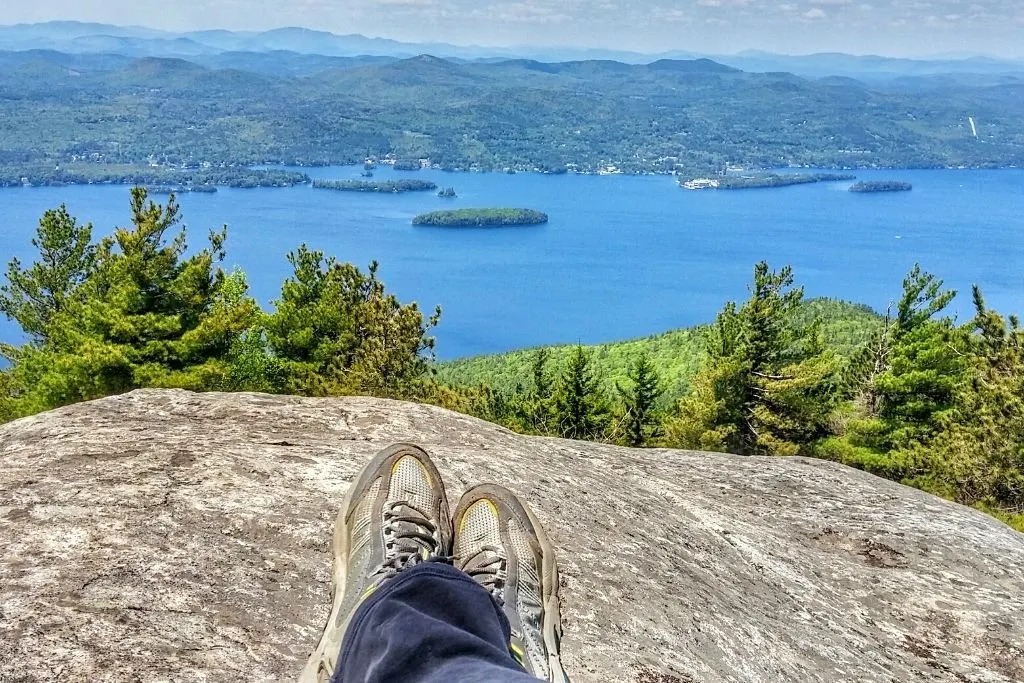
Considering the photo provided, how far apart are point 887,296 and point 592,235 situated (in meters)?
62.3

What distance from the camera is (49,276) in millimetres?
24422

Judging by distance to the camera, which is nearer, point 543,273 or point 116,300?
point 116,300

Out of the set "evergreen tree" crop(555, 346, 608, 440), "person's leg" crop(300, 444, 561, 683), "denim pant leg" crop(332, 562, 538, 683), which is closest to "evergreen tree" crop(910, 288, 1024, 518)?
"evergreen tree" crop(555, 346, 608, 440)

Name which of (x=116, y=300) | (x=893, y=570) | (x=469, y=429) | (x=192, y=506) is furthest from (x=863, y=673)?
(x=116, y=300)

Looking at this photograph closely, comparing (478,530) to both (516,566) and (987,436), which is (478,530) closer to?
(516,566)

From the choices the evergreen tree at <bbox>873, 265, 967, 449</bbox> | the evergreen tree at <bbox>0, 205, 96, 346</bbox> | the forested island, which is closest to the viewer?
the evergreen tree at <bbox>873, 265, 967, 449</bbox>

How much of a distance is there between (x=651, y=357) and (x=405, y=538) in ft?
208

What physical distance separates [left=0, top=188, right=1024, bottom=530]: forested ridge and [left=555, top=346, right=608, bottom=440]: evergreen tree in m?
0.06

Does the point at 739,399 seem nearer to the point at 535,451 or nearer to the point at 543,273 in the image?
the point at 535,451

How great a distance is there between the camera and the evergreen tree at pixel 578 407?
24828 mm

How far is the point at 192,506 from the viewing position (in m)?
4.17

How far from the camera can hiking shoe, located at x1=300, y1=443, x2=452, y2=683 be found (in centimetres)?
282

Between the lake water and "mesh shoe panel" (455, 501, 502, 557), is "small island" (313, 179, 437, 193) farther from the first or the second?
"mesh shoe panel" (455, 501, 502, 557)

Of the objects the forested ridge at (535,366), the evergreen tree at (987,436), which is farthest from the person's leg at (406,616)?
the evergreen tree at (987,436)
